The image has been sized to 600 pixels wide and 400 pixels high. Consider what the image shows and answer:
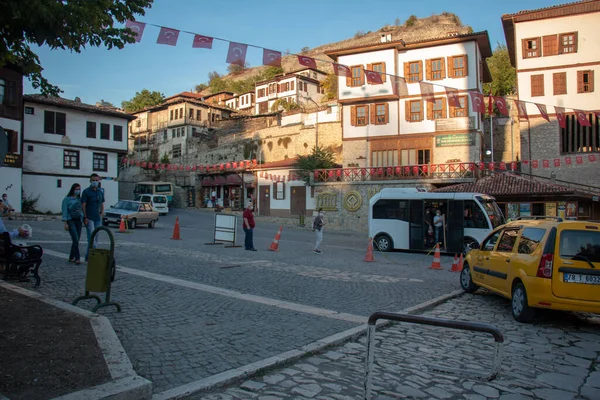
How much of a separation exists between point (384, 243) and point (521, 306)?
1230cm

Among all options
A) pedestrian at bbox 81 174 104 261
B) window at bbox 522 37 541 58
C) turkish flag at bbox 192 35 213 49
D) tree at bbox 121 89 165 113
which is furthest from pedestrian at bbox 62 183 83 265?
tree at bbox 121 89 165 113

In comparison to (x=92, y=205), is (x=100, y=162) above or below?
above

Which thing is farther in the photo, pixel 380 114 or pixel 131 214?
→ pixel 380 114

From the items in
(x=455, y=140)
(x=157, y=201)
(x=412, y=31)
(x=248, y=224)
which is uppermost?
(x=412, y=31)

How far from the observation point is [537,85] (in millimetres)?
30531

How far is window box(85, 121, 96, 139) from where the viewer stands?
37594 mm

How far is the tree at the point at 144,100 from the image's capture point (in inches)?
3063

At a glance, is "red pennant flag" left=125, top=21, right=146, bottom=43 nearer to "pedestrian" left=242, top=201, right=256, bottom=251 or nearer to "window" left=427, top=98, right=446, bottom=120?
"pedestrian" left=242, top=201, right=256, bottom=251

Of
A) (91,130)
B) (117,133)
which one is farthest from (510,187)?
(91,130)

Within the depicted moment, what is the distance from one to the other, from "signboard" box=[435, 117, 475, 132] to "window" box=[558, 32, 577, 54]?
7.39 meters

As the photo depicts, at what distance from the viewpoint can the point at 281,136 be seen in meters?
46.6

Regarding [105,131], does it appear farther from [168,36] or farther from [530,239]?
[530,239]

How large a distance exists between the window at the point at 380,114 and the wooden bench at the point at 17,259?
29.7m

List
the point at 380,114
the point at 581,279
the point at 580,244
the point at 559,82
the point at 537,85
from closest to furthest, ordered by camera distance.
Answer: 1. the point at 581,279
2. the point at 580,244
3. the point at 559,82
4. the point at 537,85
5. the point at 380,114
